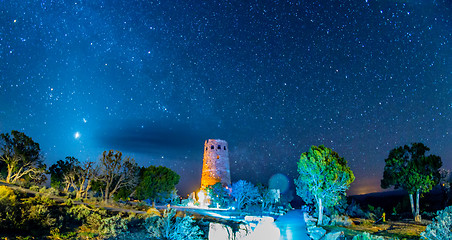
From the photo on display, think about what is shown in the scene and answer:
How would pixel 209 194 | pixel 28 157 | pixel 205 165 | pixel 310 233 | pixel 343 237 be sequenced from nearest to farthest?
pixel 343 237
pixel 310 233
pixel 28 157
pixel 209 194
pixel 205 165

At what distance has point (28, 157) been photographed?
31.3 meters

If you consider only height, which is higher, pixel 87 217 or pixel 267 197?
pixel 267 197

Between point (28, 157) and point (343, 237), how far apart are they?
3350 cm

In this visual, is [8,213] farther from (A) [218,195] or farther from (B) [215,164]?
(B) [215,164]

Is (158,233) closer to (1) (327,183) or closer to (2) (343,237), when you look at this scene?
(2) (343,237)

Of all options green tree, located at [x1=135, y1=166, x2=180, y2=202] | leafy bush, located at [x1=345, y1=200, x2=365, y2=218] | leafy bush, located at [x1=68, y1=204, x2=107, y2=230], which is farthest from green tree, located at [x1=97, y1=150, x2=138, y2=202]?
leafy bush, located at [x1=345, y1=200, x2=365, y2=218]

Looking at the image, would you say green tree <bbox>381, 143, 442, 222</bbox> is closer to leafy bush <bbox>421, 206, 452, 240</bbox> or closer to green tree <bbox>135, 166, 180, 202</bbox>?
leafy bush <bbox>421, 206, 452, 240</bbox>

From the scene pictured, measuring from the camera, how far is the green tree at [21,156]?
2959 cm

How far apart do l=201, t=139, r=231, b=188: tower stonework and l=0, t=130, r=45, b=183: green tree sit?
70.5 feet

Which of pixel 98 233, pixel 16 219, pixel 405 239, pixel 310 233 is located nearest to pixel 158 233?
pixel 98 233

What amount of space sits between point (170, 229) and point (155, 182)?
17.8 m

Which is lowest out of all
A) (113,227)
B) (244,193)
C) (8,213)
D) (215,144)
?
(113,227)

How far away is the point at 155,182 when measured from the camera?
33.0m

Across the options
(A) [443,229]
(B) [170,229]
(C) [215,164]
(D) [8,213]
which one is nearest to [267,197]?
(C) [215,164]
